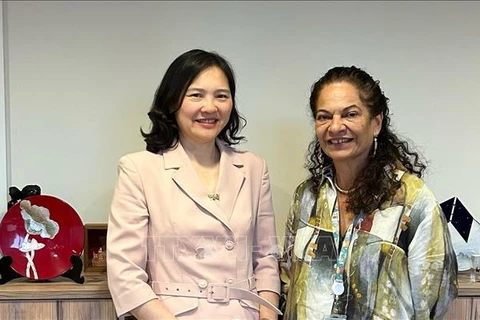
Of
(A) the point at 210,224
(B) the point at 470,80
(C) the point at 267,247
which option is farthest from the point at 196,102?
(B) the point at 470,80

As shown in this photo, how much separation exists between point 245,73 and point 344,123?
651 mm

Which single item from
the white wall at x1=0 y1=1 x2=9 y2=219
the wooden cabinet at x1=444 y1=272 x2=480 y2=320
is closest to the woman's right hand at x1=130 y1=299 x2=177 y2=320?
the white wall at x1=0 y1=1 x2=9 y2=219

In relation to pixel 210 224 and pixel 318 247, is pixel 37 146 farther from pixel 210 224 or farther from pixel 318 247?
pixel 318 247

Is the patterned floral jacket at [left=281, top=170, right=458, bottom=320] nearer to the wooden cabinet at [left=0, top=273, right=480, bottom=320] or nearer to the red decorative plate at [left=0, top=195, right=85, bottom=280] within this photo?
the wooden cabinet at [left=0, top=273, right=480, bottom=320]

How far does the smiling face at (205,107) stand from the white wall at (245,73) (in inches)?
19.2

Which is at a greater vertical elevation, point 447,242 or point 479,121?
point 479,121

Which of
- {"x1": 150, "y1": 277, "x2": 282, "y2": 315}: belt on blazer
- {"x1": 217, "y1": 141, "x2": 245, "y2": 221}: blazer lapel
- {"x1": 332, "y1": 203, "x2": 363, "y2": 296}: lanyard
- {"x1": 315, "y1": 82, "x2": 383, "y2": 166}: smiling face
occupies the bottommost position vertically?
{"x1": 150, "y1": 277, "x2": 282, "y2": 315}: belt on blazer

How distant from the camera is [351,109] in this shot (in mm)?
1499

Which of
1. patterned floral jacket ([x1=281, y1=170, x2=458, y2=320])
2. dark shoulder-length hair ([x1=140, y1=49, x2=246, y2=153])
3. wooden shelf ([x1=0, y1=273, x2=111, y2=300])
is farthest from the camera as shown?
wooden shelf ([x1=0, y1=273, x2=111, y2=300])

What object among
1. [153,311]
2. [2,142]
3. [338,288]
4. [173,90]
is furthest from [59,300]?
[338,288]

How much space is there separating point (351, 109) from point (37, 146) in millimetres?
1155

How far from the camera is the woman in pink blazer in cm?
151

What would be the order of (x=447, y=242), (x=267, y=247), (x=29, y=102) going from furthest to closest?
(x=29, y=102) < (x=267, y=247) < (x=447, y=242)

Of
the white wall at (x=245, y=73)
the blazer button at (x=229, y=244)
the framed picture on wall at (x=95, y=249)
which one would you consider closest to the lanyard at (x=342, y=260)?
the blazer button at (x=229, y=244)
